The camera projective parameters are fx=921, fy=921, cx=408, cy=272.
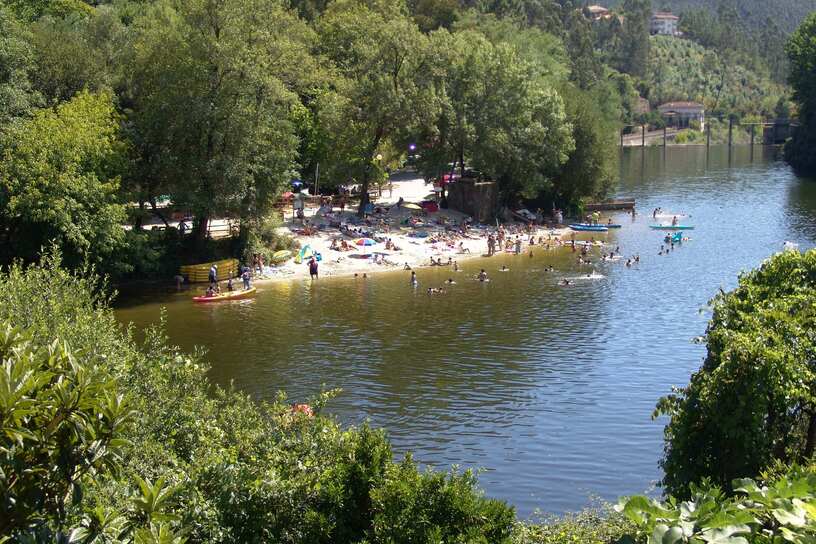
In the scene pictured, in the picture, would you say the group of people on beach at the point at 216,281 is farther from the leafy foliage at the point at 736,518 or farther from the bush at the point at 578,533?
the leafy foliage at the point at 736,518

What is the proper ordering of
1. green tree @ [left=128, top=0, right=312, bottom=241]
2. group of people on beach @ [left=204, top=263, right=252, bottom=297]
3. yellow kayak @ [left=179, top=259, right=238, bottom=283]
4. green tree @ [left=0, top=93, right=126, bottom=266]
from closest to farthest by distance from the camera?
green tree @ [left=0, top=93, right=126, bottom=266], group of people on beach @ [left=204, top=263, right=252, bottom=297], green tree @ [left=128, top=0, right=312, bottom=241], yellow kayak @ [left=179, top=259, right=238, bottom=283]

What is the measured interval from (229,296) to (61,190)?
1061cm

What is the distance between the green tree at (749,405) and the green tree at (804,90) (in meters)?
111

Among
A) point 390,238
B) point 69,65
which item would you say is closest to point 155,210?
point 69,65

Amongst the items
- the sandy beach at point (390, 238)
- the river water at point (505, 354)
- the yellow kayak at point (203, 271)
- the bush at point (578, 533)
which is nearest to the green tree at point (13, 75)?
the yellow kayak at point (203, 271)

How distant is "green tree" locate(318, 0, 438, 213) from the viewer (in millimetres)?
67875

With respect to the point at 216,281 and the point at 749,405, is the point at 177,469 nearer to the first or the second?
the point at 749,405

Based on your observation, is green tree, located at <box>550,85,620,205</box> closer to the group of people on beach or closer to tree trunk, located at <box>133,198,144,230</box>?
the group of people on beach

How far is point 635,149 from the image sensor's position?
578 ft

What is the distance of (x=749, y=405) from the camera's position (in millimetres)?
19938

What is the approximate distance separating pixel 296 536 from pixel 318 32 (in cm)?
8542

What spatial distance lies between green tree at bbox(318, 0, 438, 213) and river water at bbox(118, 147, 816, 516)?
1308 centimetres

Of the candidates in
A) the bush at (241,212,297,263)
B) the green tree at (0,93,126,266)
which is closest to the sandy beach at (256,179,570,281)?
the bush at (241,212,297,263)

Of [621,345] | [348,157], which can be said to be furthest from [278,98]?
[621,345]
